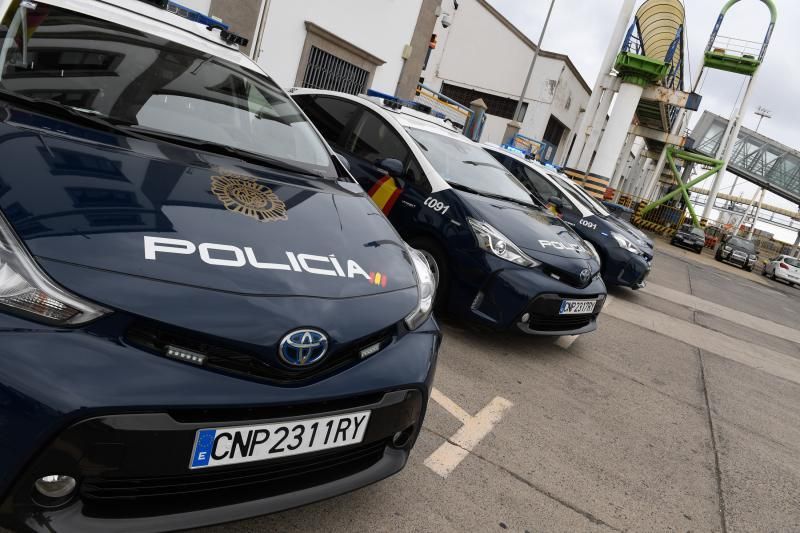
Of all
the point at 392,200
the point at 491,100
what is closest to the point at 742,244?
the point at 491,100

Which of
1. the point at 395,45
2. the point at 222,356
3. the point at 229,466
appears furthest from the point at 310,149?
the point at 395,45

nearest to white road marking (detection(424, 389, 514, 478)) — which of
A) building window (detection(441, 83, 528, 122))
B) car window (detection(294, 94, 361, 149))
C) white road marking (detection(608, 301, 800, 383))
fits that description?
car window (detection(294, 94, 361, 149))

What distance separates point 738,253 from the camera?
2594cm

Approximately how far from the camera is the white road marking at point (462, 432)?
2.63 meters

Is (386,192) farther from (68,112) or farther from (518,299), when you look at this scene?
(68,112)

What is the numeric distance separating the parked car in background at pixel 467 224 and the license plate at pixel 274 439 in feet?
7.65

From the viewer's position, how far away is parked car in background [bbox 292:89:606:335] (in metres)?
3.97

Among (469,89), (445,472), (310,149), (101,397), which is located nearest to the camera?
(101,397)

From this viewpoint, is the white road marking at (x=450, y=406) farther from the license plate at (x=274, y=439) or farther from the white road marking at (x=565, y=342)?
the white road marking at (x=565, y=342)

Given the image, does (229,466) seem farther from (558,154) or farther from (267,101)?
(558,154)

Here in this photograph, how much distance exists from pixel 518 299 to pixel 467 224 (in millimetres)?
634

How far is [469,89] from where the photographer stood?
31422 millimetres

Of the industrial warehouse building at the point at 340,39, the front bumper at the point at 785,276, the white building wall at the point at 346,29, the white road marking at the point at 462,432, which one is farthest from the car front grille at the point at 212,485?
the front bumper at the point at 785,276

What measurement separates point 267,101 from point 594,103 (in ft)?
75.4
